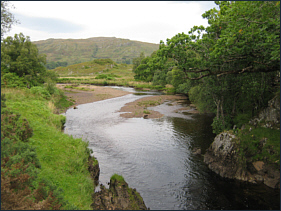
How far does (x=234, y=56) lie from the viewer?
50.3ft

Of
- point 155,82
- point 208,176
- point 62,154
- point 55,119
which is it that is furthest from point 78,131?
point 155,82

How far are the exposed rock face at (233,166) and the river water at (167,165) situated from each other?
66 cm

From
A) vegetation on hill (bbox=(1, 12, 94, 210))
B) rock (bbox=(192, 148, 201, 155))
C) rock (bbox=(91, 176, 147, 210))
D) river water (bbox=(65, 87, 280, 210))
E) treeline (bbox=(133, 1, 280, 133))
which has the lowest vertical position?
river water (bbox=(65, 87, 280, 210))

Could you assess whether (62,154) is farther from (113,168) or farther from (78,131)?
(78,131)

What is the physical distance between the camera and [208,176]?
55.3ft

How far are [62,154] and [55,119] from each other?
8.54 m

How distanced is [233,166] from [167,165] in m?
5.58

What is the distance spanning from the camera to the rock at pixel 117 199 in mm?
10575

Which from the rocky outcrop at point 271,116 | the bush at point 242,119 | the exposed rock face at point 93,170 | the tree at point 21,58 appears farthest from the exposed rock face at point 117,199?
the tree at point 21,58

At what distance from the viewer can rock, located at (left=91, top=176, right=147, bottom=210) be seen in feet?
34.7

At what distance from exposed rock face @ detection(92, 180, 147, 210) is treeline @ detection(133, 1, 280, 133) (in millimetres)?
9181

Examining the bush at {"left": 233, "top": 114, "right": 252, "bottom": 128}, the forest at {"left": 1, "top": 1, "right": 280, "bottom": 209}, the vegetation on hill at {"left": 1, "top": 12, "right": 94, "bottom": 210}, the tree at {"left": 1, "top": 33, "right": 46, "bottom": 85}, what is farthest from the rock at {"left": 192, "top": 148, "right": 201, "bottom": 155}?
the tree at {"left": 1, "top": 33, "right": 46, "bottom": 85}

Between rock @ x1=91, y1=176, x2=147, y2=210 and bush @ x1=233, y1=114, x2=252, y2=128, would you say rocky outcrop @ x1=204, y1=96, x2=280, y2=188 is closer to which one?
bush @ x1=233, y1=114, x2=252, y2=128

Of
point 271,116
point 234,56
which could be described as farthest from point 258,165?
point 234,56
